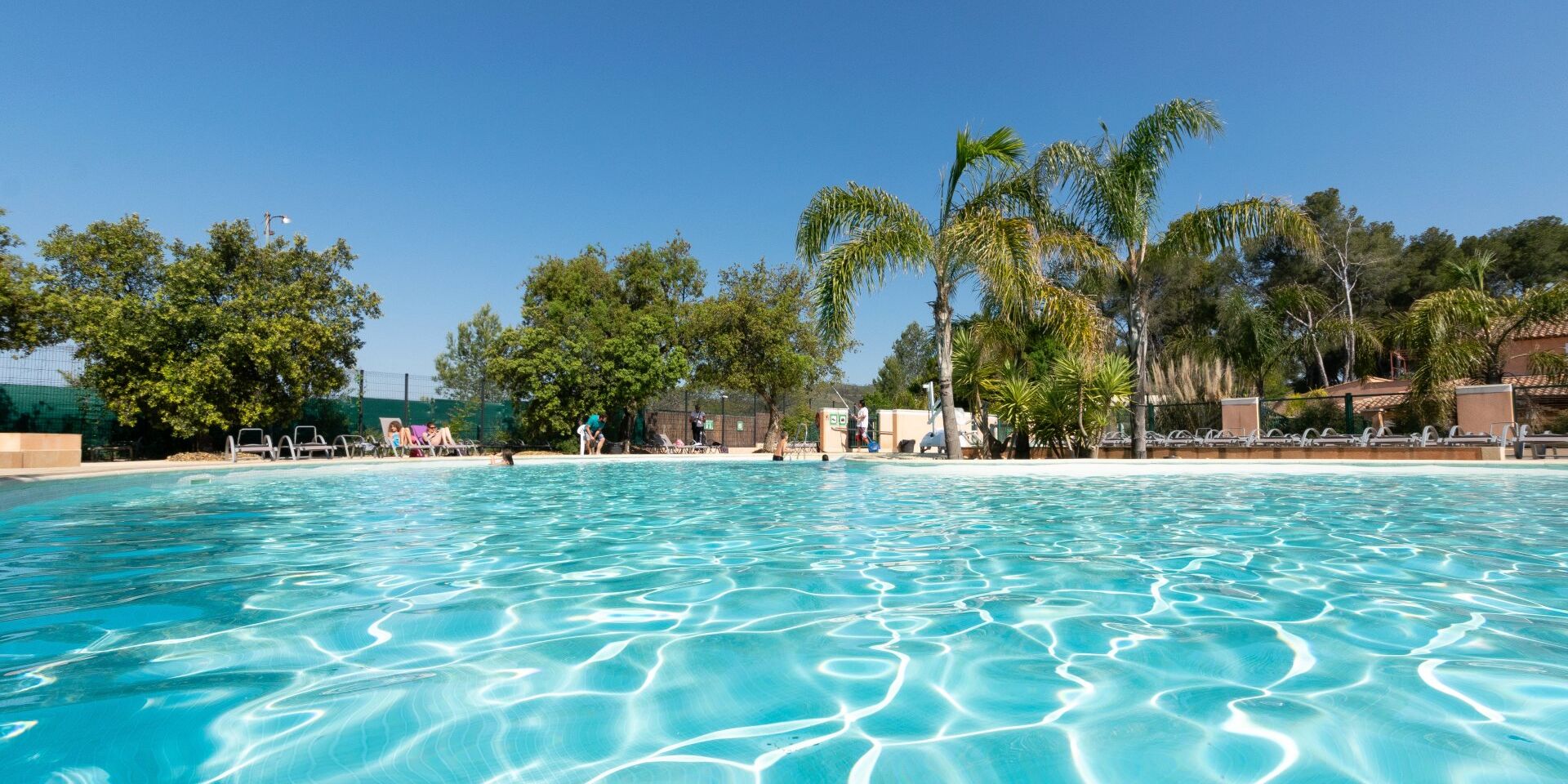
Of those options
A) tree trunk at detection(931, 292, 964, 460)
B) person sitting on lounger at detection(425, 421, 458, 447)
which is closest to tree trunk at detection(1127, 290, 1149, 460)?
tree trunk at detection(931, 292, 964, 460)

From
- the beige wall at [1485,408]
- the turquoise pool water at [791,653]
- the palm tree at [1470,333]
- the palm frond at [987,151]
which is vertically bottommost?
the turquoise pool water at [791,653]

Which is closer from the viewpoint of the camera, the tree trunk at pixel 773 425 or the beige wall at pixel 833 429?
the beige wall at pixel 833 429

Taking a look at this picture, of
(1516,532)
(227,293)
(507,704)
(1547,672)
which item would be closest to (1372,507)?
(1516,532)

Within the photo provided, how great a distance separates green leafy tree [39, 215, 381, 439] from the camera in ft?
50.5

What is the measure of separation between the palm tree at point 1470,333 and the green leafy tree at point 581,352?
1824 cm

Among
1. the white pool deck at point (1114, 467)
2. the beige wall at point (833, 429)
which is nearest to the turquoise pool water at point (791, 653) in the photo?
the white pool deck at point (1114, 467)

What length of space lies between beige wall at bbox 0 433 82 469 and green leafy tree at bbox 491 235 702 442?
9.50 m

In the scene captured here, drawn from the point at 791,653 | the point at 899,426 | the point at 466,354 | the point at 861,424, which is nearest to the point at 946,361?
the point at 861,424

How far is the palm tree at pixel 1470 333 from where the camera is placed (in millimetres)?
15680

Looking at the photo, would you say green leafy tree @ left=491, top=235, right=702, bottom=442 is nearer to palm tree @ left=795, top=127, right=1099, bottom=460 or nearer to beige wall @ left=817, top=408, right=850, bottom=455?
beige wall @ left=817, top=408, right=850, bottom=455

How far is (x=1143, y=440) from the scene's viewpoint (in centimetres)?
1280

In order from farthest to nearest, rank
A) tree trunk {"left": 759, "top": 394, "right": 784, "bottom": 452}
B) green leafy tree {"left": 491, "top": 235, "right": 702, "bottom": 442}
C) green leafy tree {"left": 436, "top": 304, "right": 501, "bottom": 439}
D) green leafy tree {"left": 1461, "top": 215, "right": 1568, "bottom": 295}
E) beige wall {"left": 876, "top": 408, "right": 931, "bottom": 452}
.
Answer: green leafy tree {"left": 436, "top": 304, "right": 501, "bottom": 439}
green leafy tree {"left": 1461, "top": 215, "right": 1568, "bottom": 295}
tree trunk {"left": 759, "top": 394, "right": 784, "bottom": 452}
beige wall {"left": 876, "top": 408, "right": 931, "bottom": 452}
green leafy tree {"left": 491, "top": 235, "right": 702, "bottom": 442}

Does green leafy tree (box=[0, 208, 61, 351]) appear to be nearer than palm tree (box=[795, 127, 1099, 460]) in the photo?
No

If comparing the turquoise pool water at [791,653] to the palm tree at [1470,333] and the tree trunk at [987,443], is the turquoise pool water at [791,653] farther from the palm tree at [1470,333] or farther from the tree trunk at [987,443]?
the palm tree at [1470,333]
